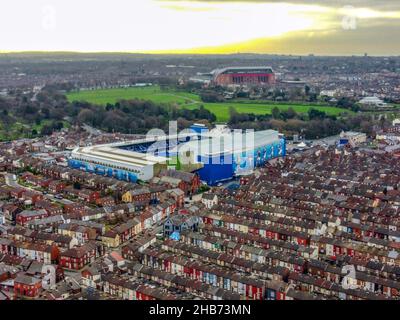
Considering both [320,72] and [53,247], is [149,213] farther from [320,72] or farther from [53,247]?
[320,72]

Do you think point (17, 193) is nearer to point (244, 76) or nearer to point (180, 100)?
point (180, 100)

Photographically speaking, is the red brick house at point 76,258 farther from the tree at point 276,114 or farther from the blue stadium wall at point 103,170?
the tree at point 276,114

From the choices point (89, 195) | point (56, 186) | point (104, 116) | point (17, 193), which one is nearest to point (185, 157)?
point (89, 195)

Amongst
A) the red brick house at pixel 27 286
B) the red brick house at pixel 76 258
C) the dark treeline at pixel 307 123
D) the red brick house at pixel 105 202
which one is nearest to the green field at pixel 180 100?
the dark treeline at pixel 307 123

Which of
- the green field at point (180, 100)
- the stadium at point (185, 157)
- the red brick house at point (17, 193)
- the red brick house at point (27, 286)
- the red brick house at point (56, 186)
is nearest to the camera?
the red brick house at point (27, 286)

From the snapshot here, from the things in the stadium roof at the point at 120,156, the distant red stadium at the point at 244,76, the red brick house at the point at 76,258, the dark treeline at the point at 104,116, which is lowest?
the red brick house at the point at 76,258
